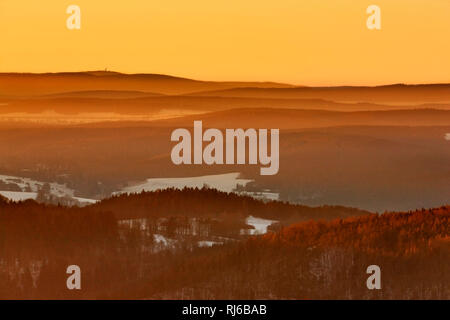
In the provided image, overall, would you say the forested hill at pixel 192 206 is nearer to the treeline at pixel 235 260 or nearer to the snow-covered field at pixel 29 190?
the treeline at pixel 235 260

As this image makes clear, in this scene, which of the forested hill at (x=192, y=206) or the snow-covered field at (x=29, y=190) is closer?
the forested hill at (x=192, y=206)

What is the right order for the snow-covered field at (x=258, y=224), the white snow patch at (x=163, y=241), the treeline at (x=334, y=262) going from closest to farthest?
the treeline at (x=334, y=262), the white snow patch at (x=163, y=241), the snow-covered field at (x=258, y=224)

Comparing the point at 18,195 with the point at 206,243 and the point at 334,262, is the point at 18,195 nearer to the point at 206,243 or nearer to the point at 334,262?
the point at 206,243

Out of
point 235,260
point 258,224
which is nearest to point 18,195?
point 258,224

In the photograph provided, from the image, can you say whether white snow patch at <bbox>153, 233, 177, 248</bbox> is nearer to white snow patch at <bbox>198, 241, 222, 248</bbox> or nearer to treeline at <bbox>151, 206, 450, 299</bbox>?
white snow patch at <bbox>198, 241, 222, 248</bbox>

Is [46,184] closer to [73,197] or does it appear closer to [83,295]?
[73,197]

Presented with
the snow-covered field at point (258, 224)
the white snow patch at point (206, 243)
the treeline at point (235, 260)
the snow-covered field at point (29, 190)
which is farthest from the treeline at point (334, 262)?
the snow-covered field at point (29, 190)
